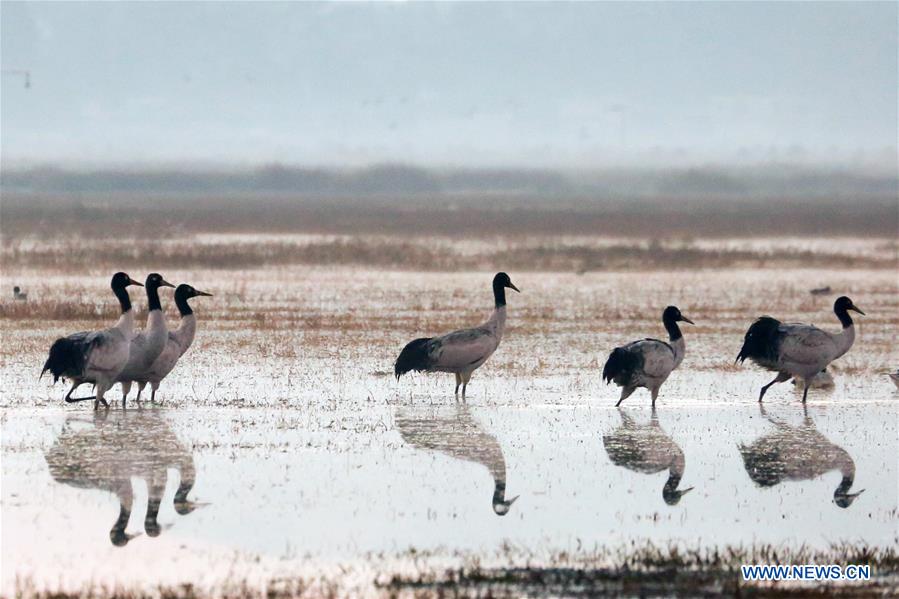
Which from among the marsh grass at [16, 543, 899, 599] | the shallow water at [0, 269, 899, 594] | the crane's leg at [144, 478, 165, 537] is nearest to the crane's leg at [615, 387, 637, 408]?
the shallow water at [0, 269, 899, 594]

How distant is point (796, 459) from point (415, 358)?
5.22 metres

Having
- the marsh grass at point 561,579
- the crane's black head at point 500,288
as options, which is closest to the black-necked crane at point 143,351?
the crane's black head at point 500,288

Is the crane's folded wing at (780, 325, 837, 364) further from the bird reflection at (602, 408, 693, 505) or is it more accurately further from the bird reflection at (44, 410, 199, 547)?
the bird reflection at (44, 410, 199, 547)

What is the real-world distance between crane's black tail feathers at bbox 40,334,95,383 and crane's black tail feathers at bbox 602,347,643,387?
547cm

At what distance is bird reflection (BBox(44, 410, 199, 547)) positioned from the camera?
10.8m

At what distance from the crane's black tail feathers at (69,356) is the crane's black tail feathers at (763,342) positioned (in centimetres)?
732

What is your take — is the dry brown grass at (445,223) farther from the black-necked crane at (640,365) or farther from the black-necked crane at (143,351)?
the black-necked crane at (640,365)

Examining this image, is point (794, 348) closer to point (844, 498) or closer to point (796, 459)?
point (796, 459)

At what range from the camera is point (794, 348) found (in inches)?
647

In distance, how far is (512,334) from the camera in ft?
77.9

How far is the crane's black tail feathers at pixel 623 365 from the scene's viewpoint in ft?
51.2

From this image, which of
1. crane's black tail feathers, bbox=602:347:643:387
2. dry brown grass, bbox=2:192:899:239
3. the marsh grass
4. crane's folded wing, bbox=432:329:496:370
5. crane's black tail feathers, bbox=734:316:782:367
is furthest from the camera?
dry brown grass, bbox=2:192:899:239

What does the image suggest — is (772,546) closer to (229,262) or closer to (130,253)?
(229,262)

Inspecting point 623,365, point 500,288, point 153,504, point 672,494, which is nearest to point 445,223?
point 500,288
